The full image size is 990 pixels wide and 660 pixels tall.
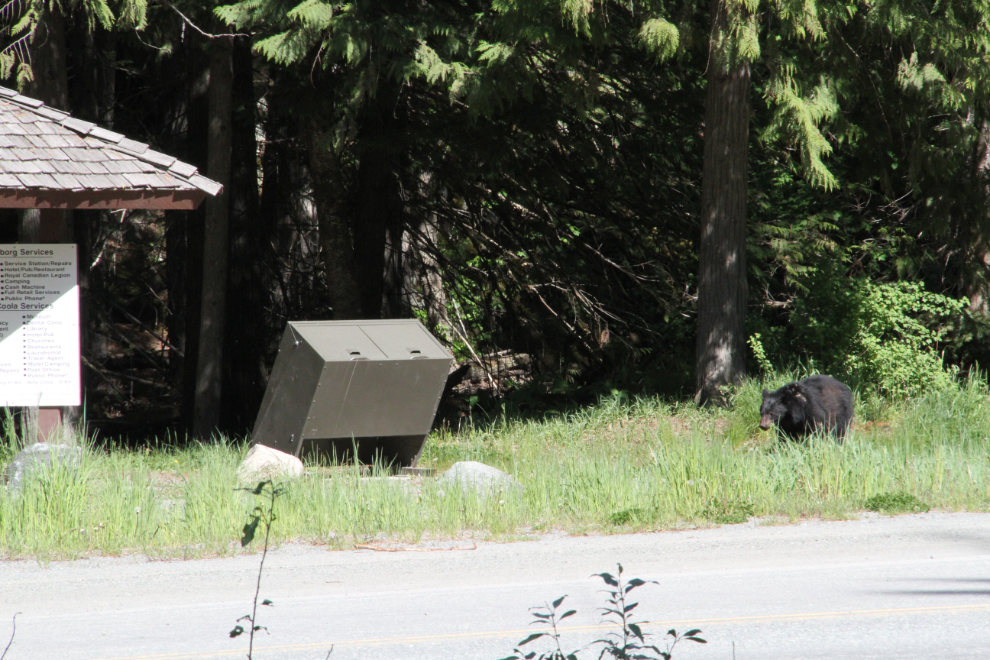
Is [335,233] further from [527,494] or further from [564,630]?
[564,630]

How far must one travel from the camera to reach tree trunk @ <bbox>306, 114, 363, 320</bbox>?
13219 millimetres

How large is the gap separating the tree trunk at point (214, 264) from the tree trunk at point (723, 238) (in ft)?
21.6

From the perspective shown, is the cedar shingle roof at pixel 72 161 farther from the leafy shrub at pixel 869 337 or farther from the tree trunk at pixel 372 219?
the leafy shrub at pixel 869 337

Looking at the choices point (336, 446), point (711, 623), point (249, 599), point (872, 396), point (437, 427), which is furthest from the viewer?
point (437, 427)

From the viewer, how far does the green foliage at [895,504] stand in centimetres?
772

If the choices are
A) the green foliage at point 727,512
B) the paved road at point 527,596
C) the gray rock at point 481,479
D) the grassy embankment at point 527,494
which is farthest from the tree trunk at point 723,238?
the paved road at point 527,596

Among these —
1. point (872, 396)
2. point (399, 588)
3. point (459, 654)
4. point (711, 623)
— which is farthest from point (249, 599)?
point (872, 396)

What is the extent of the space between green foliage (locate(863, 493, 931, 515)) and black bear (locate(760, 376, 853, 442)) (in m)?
1.29

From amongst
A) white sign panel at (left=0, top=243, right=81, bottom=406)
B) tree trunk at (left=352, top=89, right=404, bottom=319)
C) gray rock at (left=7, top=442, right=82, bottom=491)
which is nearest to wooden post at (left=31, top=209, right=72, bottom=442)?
white sign panel at (left=0, top=243, right=81, bottom=406)

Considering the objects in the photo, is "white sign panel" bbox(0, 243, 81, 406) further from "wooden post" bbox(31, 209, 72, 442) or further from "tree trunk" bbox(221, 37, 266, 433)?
"tree trunk" bbox(221, 37, 266, 433)

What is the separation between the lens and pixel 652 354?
16703 millimetres

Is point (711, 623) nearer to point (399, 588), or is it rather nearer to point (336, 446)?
point (399, 588)

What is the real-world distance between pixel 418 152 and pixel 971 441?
25.6 ft

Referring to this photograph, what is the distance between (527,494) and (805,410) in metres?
3.05
